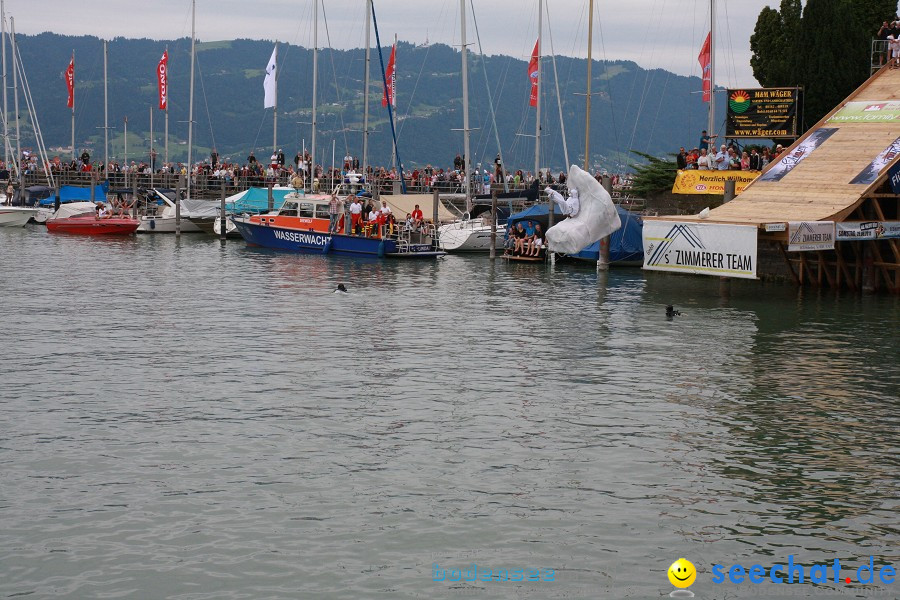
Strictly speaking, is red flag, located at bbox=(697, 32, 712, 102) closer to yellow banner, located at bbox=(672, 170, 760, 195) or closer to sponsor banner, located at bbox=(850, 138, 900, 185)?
yellow banner, located at bbox=(672, 170, 760, 195)

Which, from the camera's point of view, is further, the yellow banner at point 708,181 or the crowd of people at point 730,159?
the crowd of people at point 730,159

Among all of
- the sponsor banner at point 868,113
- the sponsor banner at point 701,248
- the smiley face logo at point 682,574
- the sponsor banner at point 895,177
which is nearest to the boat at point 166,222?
the sponsor banner at point 701,248

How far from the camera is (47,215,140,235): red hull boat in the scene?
64.6 metres

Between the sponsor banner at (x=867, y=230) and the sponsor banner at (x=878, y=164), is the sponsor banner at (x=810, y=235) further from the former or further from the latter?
the sponsor banner at (x=878, y=164)

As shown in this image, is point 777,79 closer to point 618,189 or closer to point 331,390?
point 618,189

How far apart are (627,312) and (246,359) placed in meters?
13.0

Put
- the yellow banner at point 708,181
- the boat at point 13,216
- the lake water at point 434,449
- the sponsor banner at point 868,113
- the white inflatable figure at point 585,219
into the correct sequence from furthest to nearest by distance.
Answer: the boat at point 13,216, the yellow banner at point 708,181, the white inflatable figure at point 585,219, the sponsor banner at point 868,113, the lake water at point 434,449

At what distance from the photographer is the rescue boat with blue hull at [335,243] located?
51000 mm

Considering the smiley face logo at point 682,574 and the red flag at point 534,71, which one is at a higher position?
the red flag at point 534,71

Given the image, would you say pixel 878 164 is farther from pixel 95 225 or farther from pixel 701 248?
pixel 95 225

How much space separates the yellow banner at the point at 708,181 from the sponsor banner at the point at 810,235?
29.1 feet

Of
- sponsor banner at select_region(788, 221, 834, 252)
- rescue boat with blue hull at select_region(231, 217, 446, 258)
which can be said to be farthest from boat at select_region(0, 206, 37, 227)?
sponsor banner at select_region(788, 221, 834, 252)

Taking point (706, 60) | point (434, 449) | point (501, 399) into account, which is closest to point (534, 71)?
point (706, 60)

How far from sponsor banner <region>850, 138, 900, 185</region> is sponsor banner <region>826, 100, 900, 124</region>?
7.56ft
